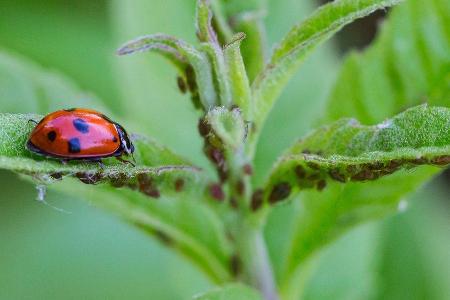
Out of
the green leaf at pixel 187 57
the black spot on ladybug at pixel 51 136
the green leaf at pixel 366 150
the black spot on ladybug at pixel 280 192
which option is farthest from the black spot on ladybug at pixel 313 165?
the black spot on ladybug at pixel 51 136

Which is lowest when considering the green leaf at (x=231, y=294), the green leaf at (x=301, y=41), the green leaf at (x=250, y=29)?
the green leaf at (x=231, y=294)

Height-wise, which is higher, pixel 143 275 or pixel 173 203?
pixel 143 275

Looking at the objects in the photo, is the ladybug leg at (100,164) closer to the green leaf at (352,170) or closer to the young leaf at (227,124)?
the young leaf at (227,124)

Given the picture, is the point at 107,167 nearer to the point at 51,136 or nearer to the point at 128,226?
the point at 51,136

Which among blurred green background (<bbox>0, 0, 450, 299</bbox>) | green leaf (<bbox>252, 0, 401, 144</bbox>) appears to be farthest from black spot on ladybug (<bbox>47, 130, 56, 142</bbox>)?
green leaf (<bbox>252, 0, 401, 144</bbox>)

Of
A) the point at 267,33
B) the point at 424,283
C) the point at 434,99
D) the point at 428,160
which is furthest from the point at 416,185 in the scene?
the point at 424,283

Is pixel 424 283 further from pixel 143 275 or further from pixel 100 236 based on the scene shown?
pixel 100 236
